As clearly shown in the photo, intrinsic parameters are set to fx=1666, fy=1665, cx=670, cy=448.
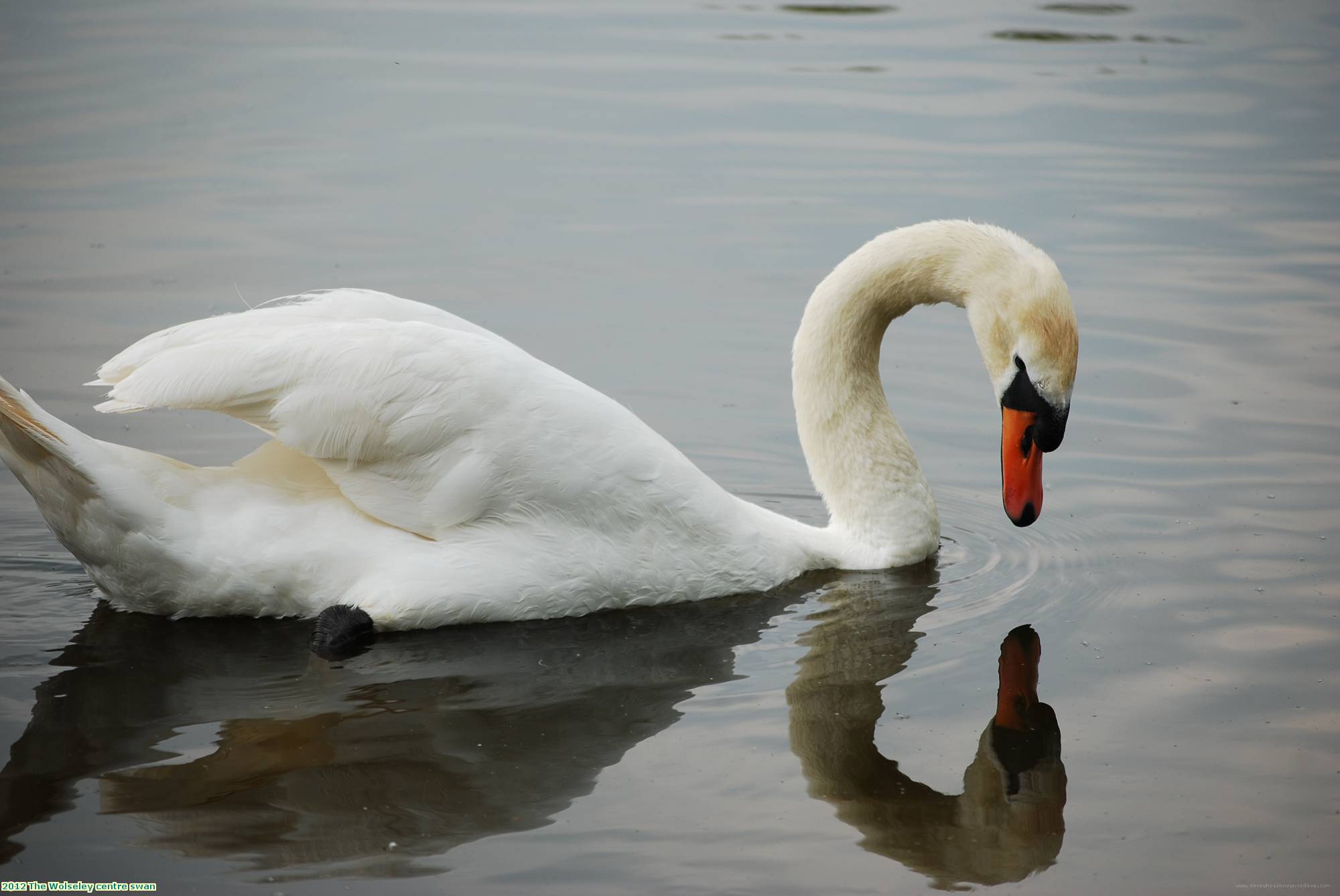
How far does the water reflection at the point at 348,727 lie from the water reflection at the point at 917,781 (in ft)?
1.38

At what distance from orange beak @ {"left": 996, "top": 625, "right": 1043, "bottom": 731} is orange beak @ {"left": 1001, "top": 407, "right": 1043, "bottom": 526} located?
530mm

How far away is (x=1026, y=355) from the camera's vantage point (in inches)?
273

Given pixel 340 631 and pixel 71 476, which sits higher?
pixel 71 476

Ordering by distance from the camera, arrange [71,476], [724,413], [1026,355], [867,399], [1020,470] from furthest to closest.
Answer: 1. [724,413]
2. [867,399]
3. [1020,470]
4. [1026,355]
5. [71,476]

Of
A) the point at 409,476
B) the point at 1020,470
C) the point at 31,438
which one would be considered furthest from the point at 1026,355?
the point at 31,438

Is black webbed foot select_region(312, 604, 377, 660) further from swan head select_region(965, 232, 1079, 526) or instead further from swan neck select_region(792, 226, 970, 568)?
swan head select_region(965, 232, 1079, 526)

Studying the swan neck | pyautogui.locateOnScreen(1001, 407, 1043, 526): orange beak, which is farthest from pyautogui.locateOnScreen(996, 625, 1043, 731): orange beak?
the swan neck

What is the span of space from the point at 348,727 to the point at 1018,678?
8.39ft

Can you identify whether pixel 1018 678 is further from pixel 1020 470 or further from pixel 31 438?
pixel 31 438

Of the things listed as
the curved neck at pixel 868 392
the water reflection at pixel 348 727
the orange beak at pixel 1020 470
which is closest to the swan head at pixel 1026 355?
the orange beak at pixel 1020 470

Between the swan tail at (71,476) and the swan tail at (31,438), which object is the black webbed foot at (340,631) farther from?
the swan tail at (31,438)

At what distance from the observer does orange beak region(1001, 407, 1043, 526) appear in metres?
7.06

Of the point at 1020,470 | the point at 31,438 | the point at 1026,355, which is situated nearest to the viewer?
the point at 31,438

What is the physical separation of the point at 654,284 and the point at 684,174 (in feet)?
8.24
